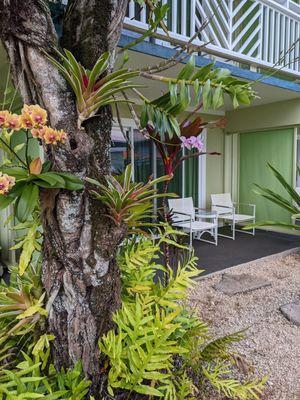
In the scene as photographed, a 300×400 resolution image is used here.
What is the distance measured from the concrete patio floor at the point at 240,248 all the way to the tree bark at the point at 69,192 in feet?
9.31

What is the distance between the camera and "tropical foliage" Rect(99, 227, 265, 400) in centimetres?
136

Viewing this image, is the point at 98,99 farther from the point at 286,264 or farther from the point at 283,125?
the point at 283,125

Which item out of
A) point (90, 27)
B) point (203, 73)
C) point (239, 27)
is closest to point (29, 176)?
point (90, 27)

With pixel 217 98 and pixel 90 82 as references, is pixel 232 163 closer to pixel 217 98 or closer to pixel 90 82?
pixel 217 98

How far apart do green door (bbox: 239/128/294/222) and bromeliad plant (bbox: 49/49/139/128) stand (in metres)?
5.48

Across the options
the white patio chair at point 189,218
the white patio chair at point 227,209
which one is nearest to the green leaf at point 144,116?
the white patio chair at point 189,218

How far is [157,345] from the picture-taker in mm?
1369

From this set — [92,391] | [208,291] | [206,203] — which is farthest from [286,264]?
[92,391]

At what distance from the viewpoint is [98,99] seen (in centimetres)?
121

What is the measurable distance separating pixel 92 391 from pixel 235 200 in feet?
19.8

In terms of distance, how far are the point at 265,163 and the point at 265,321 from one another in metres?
4.20

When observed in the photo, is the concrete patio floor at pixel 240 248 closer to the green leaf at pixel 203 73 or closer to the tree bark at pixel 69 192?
the tree bark at pixel 69 192

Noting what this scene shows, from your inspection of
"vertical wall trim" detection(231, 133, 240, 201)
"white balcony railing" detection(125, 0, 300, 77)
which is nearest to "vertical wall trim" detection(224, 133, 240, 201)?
"vertical wall trim" detection(231, 133, 240, 201)

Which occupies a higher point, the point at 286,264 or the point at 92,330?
the point at 92,330
